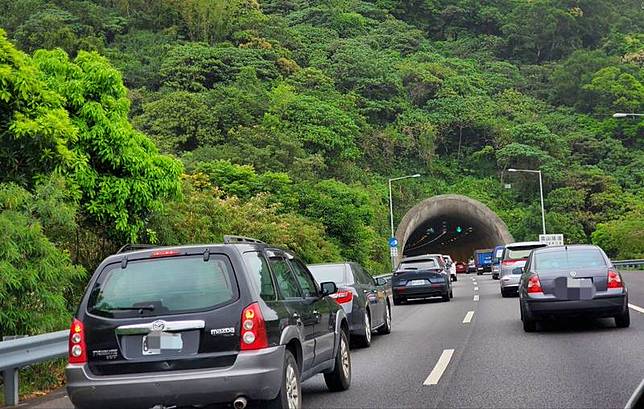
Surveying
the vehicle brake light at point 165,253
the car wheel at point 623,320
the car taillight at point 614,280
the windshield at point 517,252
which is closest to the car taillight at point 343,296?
the car taillight at point 614,280

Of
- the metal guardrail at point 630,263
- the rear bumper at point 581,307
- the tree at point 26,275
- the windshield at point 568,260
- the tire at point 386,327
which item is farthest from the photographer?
the metal guardrail at point 630,263

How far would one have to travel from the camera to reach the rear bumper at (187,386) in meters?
6.82

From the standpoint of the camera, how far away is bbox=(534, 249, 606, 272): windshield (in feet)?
47.0

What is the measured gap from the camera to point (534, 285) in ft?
46.4

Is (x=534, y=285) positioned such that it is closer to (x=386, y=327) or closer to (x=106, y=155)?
(x=386, y=327)

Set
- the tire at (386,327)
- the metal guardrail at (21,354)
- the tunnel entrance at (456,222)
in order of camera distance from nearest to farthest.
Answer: the metal guardrail at (21,354), the tire at (386,327), the tunnel entrance at (456,222)

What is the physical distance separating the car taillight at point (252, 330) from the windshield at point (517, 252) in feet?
65.4

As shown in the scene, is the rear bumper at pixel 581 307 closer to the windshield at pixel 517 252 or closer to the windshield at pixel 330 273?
the windshield at pixel 330 273

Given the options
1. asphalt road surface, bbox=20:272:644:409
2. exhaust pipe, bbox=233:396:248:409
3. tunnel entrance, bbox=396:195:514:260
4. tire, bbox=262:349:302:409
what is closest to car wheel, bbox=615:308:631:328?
asphalt road surface, bbox=20:272:644:409

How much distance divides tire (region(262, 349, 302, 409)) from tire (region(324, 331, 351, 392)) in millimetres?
1709

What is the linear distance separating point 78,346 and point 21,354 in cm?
250

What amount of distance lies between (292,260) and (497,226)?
5120 centimetres

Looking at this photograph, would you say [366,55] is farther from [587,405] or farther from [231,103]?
[587,405]

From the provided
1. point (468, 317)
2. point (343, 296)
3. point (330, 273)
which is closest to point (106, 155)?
point (330, 273)
